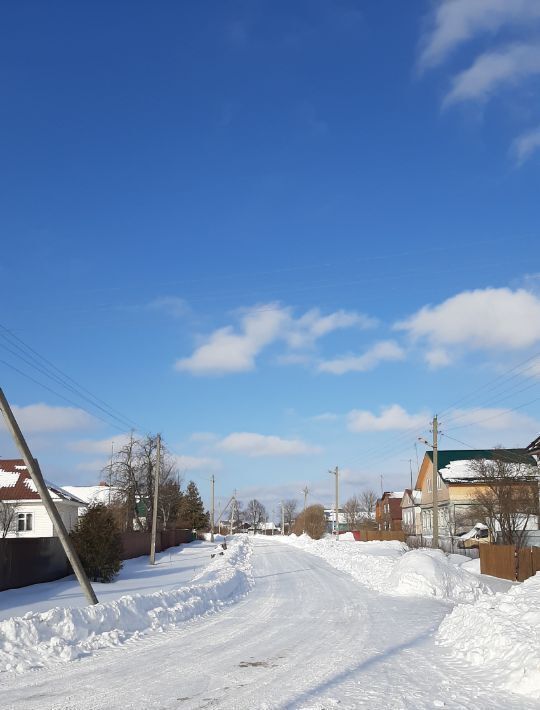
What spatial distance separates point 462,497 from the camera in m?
61.1

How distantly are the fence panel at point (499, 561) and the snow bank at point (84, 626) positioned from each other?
Result: 1539 cm

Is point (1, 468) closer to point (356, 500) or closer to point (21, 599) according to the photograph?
point (21, 599)

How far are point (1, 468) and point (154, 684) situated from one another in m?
43.0

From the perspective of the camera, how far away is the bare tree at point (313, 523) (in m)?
93.4

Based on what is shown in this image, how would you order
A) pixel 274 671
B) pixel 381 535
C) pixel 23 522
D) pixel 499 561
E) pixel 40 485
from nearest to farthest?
1. pixel 274 671
2. pixel 40 485
3. pixel 499 561
4. pixel 23 522
5. pixel 381 535

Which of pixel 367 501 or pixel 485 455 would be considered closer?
pixel 485 455

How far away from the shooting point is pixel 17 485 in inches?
1795

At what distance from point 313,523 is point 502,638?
8703cm

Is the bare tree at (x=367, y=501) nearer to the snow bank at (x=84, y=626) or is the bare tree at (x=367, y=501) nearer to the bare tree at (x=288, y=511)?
the bare tree at (x=288, y=511)

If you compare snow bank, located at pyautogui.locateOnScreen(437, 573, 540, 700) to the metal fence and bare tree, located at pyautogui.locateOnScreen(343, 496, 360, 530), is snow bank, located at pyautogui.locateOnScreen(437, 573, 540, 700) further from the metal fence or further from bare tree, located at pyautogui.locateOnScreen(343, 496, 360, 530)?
bare tree, located at pyautogui.locateOnScreen(343, 496, 360, 530)

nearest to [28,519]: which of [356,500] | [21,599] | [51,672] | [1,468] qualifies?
[1,468]

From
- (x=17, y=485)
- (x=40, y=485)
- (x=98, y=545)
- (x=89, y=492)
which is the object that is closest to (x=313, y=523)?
(x=89, y=492)

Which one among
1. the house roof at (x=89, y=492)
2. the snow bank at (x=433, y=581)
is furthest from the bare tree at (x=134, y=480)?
the snow bank at (x=433, y=581)

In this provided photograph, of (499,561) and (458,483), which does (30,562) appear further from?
(458,483)
